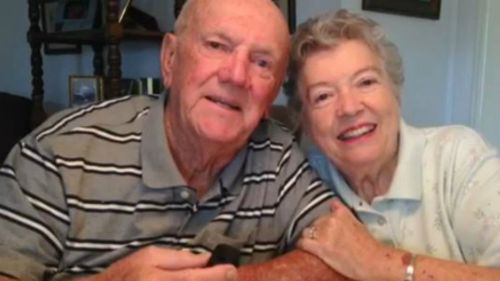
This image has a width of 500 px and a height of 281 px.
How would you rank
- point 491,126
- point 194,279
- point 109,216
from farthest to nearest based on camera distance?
1. point 491,126
2. point 109,216
3. point 194,279

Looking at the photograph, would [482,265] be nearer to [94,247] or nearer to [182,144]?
[182,144]

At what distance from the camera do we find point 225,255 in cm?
119

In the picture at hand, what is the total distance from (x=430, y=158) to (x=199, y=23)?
2.04ft

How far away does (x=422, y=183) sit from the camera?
1.35 meters

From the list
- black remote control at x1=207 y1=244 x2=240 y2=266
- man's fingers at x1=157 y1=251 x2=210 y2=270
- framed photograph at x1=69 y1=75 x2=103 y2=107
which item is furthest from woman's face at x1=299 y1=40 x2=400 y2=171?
framed photograph at x1=69 y1=75 x2=103 y2=107

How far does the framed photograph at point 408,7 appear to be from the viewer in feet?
6.67

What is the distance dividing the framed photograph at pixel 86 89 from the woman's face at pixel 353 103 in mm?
1167

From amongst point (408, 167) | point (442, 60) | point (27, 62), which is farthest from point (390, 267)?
point (27, 62)

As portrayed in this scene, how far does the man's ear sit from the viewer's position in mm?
1332

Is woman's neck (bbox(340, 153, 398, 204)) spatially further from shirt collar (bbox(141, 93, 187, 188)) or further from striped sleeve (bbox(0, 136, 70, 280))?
striped sleeve (bbox(0, 136, 70, 280))

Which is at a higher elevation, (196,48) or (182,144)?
(196,48)

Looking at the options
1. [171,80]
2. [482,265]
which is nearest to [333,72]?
[171,80]

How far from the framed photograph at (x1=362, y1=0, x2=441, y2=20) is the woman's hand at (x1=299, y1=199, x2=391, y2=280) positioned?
1020mm

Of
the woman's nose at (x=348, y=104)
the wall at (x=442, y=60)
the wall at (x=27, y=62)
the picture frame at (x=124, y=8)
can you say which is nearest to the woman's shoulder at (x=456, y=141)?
the woman's nose at (x=348, y=104)
